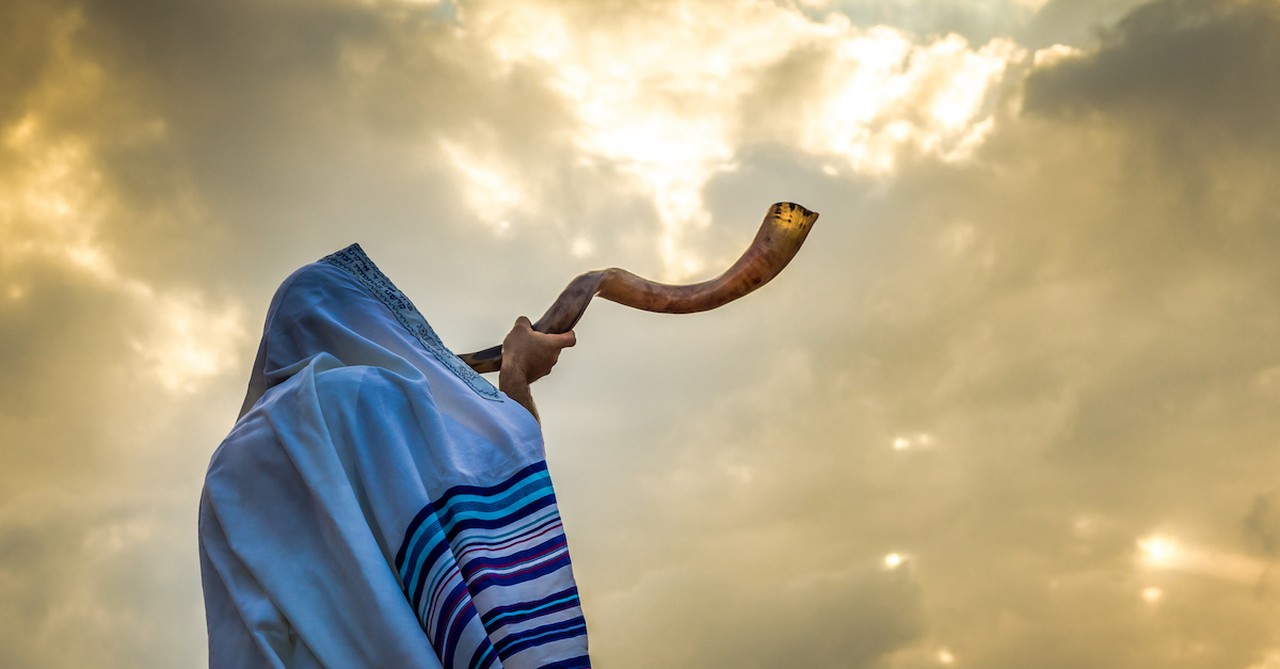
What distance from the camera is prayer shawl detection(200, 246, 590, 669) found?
108 inches

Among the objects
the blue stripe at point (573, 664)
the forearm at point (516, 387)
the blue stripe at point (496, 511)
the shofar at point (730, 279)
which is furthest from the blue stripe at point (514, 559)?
the shofar at point (730, 279)

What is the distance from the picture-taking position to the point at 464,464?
3.18m

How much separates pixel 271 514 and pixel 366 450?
30 centimetres

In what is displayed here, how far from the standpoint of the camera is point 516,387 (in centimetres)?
Result: 399

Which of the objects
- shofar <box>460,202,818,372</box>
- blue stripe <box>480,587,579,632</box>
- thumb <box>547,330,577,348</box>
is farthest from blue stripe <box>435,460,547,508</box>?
shofar <box>460,202,818,372</box>

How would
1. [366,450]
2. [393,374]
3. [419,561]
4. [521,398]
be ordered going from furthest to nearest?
[521,398], [393,374], [366,450], [419,561]

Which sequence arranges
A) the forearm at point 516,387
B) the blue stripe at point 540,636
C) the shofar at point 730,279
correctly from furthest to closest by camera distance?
the shofar at point 730,279 < the forearm at point 516,387 < the blue stripe at point 540,636

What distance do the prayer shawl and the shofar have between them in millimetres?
1292

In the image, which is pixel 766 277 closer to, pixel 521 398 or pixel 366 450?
pixel 521 398

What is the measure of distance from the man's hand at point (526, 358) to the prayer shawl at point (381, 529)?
464mm

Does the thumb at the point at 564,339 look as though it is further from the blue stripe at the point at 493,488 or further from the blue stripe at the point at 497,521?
the blue stripe at the point at 497,521

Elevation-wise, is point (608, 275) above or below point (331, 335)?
above

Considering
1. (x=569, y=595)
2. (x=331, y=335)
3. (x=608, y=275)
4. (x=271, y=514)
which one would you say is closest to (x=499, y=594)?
(x=569, y=595)

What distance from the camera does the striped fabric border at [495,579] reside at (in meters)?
2.76
